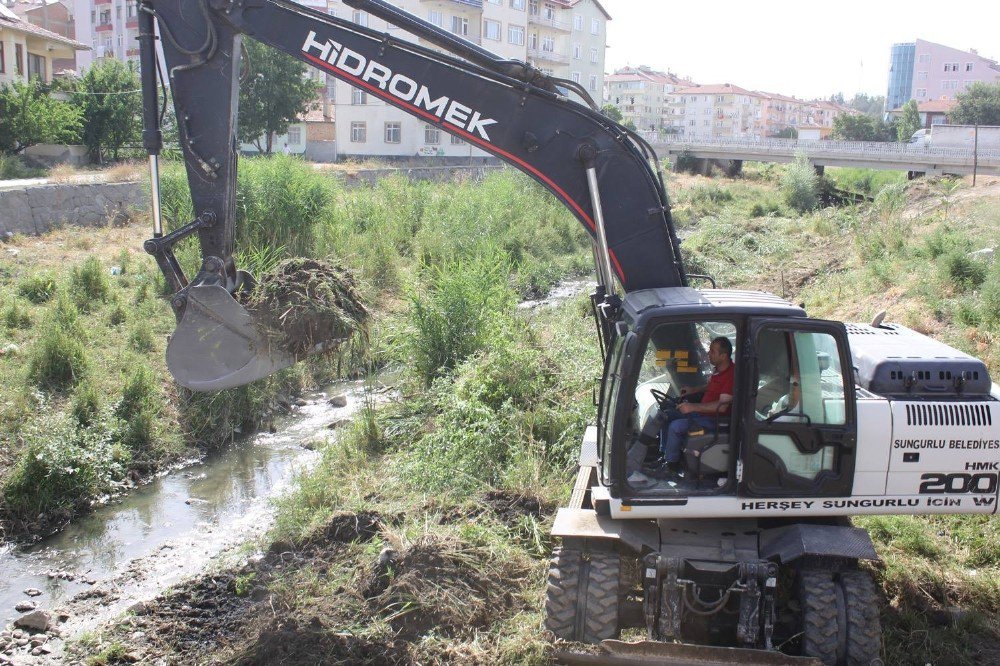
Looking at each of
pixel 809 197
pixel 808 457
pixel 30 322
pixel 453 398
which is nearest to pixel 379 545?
pixel 453 398

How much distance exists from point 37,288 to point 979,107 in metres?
68.0

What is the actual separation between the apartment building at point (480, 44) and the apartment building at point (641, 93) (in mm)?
47926

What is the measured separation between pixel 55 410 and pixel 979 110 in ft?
228

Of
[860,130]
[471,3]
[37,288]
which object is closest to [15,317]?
[37,288]

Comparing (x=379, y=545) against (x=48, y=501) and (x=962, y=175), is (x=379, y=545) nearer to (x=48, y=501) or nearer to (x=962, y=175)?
(x=48, y=501)

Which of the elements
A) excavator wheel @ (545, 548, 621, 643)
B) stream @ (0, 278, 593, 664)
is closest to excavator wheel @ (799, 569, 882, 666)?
excavator wheel @ (545, 548, 621, 643)

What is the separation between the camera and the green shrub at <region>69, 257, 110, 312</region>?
13.4m

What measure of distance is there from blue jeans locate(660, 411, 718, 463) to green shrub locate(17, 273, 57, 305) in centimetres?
1131

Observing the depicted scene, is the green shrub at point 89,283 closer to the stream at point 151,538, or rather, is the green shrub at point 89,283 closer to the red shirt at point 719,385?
the stream at point 151,538

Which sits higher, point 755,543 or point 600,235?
point 600,235

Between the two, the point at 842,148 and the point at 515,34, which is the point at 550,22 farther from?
the point at 842,148

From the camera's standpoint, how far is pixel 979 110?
6344 centimetres

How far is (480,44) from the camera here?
55094 mm

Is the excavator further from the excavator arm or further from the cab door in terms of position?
the excavator arm
